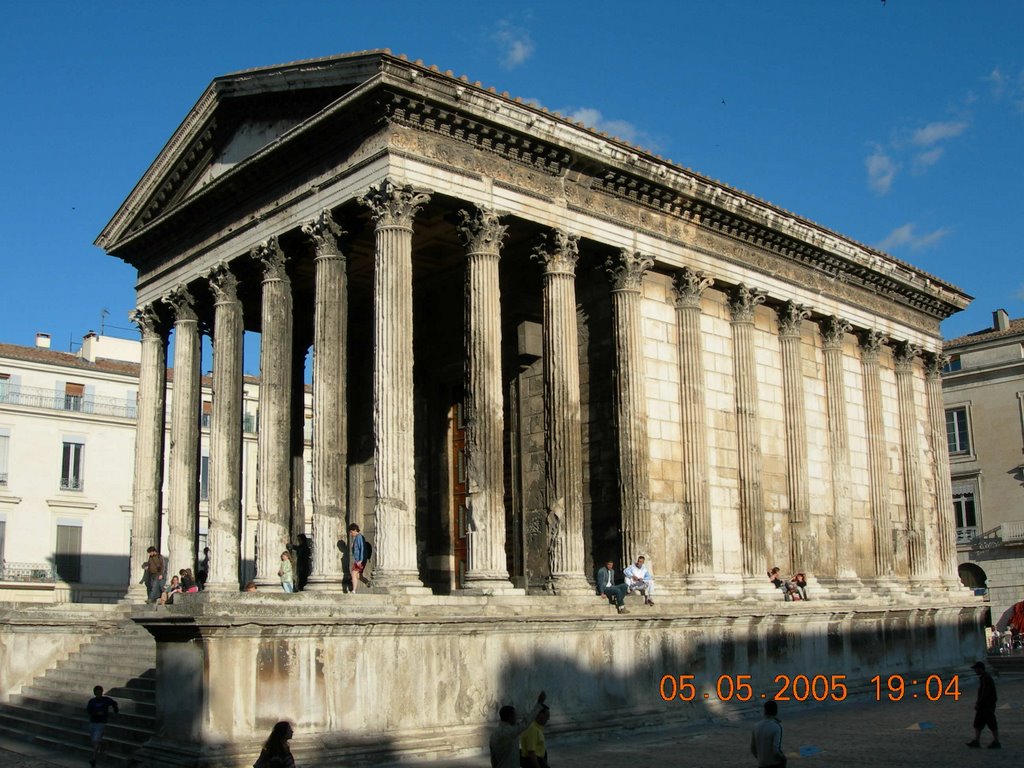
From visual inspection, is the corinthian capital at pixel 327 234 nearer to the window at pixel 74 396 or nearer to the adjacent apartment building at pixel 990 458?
the window at pixel 74 396

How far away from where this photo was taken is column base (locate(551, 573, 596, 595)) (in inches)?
713

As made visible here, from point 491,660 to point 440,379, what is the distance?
9.01 m

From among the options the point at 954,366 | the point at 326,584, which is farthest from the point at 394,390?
the point at 954,366

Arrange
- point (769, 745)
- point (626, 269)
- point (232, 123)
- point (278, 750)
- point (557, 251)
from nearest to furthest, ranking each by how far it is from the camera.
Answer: point (278, 750) → point (769, 745) → point (557, 251) → point (626, 269) → point (232, 123)

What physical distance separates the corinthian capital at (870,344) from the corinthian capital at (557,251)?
34.3 feet

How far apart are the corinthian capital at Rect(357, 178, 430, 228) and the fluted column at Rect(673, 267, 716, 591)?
657 centimetres

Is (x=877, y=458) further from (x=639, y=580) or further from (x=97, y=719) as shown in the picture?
(x=97, y=719)

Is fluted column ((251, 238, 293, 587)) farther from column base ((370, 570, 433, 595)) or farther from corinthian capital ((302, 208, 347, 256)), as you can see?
column base ((370, 570, 433, 595))

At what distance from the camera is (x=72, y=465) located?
3809 centimetres

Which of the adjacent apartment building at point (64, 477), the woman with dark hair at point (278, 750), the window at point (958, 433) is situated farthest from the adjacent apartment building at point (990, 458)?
the woman with dark hair at point (278, 750)

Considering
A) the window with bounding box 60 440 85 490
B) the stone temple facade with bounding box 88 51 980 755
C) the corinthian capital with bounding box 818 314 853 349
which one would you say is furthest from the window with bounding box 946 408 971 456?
the window with bounding box 60 440 85 490

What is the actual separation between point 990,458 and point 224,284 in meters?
33.3

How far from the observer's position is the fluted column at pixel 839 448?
24.6 meters

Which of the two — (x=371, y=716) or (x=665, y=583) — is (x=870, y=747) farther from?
(x=371, y=716)
